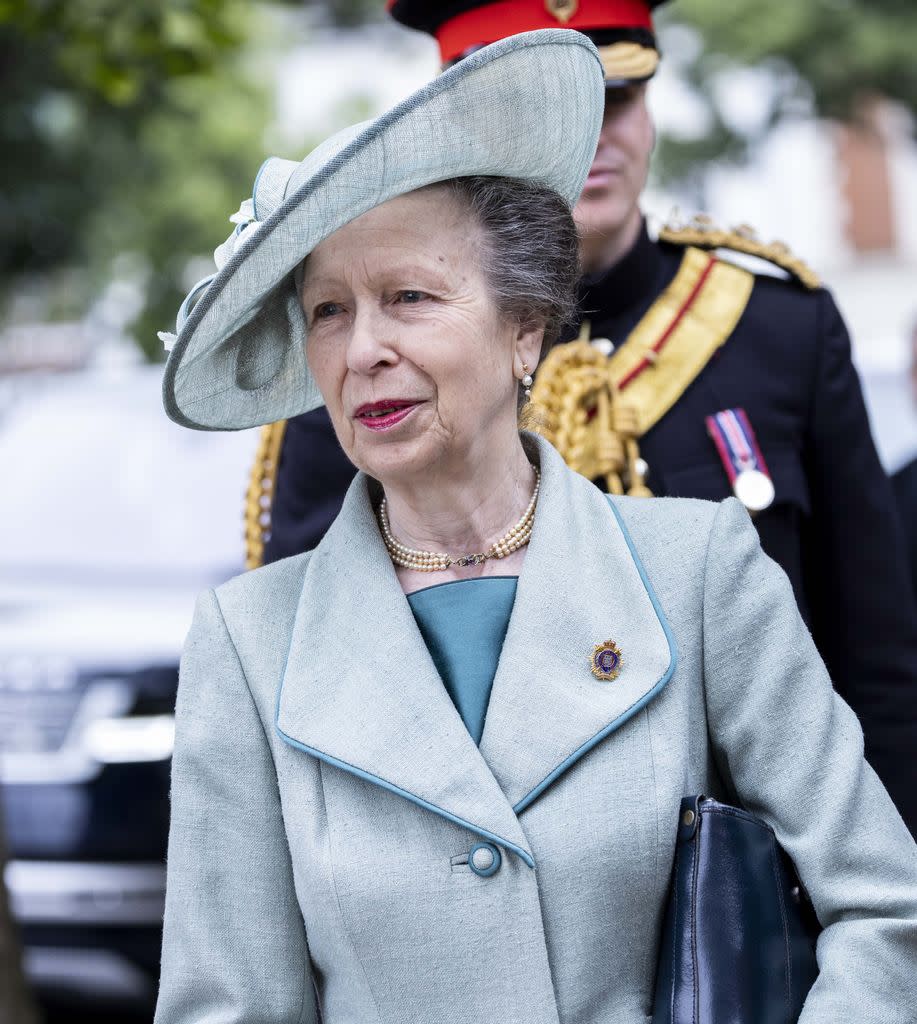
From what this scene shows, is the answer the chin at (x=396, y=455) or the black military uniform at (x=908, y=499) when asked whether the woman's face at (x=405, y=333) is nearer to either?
the chin at (x=396, y=455)

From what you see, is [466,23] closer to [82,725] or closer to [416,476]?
[416,476]

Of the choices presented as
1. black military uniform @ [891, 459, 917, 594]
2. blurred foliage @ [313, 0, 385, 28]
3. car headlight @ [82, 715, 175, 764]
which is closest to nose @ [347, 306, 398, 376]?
black military uniform @ [891, 459, 917, 594]

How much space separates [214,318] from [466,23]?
1.03 m

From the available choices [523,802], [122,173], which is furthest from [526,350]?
[122,173]

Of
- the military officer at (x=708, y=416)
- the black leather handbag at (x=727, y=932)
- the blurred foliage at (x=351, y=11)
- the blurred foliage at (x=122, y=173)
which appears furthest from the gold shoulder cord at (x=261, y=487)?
the blurred foliage at (x=351, y=11)

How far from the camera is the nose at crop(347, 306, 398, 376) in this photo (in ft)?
6.93

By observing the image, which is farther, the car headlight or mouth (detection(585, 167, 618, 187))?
the car headlight

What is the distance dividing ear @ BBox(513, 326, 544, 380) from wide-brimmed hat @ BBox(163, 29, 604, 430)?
190 millimetres

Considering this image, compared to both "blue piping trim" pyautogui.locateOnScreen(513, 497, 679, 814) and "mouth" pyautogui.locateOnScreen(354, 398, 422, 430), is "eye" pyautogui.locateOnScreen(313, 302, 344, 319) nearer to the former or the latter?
"mouth" pyautogui.locateOnScreen(354, 398, 422, 430)

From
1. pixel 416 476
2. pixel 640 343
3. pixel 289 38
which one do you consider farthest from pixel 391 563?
pixel 289 38

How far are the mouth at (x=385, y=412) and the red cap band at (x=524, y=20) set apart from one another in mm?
1008

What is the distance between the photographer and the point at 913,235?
30234 millimetres

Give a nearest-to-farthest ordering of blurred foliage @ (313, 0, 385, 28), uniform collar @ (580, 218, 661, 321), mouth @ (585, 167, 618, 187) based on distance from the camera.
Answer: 1. mouth @ (585, 167, 618, 187)
2. uniform collar @ (580, 218, 661, 321)
3. blurred foliage @ (313, 0, 385, 28)

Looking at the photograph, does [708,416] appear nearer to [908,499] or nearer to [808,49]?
[908,499]
